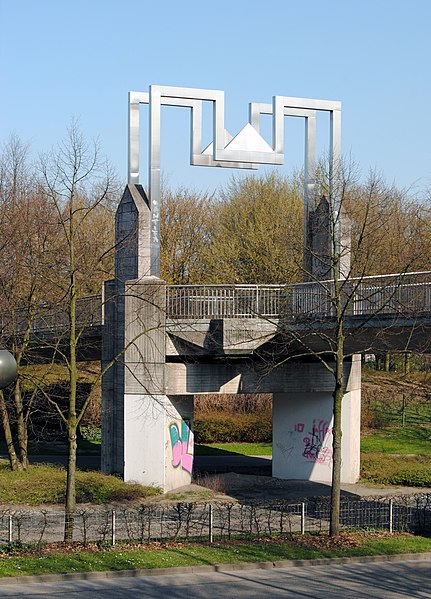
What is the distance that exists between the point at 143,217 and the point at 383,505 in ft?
39.4

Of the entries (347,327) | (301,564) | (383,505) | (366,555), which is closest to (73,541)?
(301,564)

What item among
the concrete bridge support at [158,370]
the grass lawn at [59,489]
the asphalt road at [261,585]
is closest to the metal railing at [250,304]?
the concrete bridge support at [158,370]

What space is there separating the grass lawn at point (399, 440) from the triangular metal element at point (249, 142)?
1616 centimetres

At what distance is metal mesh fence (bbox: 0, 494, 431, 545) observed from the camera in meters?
22.4

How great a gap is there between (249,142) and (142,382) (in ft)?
28.3

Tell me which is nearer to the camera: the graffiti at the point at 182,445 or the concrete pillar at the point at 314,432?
the graffiti at the point at 182,445

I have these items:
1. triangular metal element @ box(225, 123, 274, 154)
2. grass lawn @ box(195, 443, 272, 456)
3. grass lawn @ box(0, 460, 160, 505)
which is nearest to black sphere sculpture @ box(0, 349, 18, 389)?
grass lawn @ box(0, 460, 160, 505)

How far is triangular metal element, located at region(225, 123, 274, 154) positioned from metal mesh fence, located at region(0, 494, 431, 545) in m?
11.6

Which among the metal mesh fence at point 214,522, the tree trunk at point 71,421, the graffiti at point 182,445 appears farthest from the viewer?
the graffiti at point 182,445

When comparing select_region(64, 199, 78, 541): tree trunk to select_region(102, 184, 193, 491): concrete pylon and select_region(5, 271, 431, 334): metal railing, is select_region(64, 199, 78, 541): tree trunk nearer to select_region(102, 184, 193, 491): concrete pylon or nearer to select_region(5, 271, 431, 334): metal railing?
select_region(5, 271, 431, 334): metal railing

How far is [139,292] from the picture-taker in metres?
31.1

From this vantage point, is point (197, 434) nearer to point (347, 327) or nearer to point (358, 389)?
point (358, 389)

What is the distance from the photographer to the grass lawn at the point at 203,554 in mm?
18906

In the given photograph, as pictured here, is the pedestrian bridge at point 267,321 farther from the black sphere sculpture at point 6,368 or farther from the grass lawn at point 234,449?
the black sphere sculpture at point 6,368
